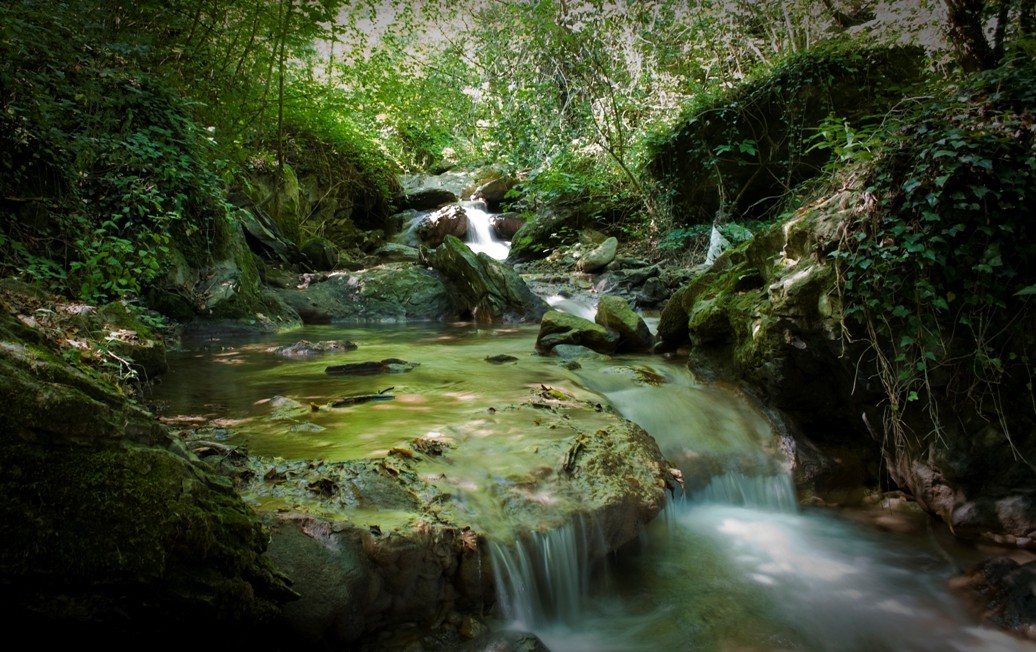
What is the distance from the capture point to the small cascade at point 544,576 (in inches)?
106

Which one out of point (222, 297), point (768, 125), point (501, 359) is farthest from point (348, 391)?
point (768, 125)

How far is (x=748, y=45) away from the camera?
1298 centimetres

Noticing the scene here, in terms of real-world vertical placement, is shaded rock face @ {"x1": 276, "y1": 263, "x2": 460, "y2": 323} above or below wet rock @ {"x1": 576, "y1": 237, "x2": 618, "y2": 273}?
below

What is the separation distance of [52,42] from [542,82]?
9712 millimetres

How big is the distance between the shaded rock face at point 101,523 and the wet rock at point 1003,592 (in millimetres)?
3623

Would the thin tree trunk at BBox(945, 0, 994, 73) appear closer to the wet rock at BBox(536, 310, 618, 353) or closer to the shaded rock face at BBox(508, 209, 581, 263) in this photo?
the wet rock at BBox(536, 310, 618, 353)

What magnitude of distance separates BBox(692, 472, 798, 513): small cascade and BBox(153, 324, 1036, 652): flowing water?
10 mm

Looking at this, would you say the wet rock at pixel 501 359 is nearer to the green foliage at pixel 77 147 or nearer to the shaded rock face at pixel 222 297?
the green foliage at pixel 77 147

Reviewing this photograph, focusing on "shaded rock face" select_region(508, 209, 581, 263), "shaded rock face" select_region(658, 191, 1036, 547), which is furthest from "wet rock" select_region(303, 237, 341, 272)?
"shaded rock face" select_region(658, 191, 1036, 547)

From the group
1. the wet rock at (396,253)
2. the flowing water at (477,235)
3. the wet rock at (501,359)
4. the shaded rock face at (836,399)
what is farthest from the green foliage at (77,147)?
the flowing water at (477,235)

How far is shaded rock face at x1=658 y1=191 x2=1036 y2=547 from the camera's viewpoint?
12.3 ft

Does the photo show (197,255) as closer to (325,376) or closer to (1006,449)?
(325,376)

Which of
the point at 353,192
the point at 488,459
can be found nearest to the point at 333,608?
the point at 488,459

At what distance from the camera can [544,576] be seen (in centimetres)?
282
